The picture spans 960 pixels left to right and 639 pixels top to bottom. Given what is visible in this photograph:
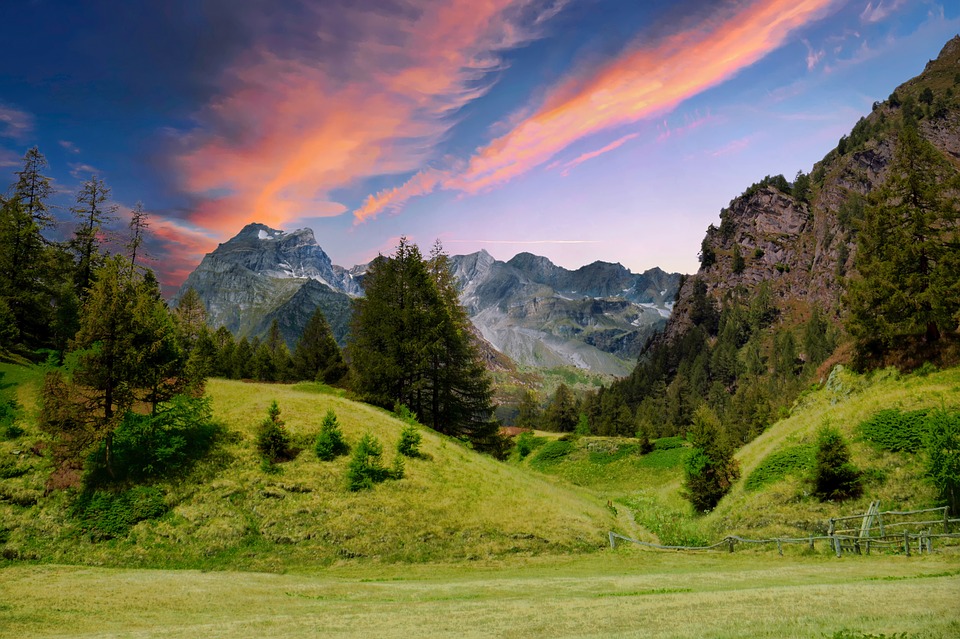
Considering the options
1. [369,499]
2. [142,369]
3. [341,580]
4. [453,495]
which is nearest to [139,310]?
[142,369]

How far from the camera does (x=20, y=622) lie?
11922 mm

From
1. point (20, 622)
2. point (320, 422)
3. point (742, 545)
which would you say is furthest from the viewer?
point (320, 422)

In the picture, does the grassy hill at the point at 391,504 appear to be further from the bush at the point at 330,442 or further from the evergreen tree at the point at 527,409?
the evergreen tree at the point at 527,409

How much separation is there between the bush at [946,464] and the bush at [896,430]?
7.95 ft

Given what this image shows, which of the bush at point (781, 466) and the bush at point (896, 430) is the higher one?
the bush at point (896, 430)

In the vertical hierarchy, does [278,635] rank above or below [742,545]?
above

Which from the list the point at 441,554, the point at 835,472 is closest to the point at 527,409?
the point at 835,472

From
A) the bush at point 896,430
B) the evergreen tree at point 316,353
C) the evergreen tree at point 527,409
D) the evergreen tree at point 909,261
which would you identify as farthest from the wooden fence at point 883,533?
the evergreen tree at point 527,409

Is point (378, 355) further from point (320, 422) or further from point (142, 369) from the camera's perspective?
point (142, 369)

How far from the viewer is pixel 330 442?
96.5 feet

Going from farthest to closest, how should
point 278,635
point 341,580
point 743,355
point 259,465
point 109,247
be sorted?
point 743,355 < point 109,247 < point 259,465 < point 341,580 < point 278,635

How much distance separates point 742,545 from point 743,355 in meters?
179

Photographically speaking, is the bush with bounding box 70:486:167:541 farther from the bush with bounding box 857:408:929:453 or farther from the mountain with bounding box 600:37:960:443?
the mountain with bounding box 600:37:960:443

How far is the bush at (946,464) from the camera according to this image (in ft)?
69.1
